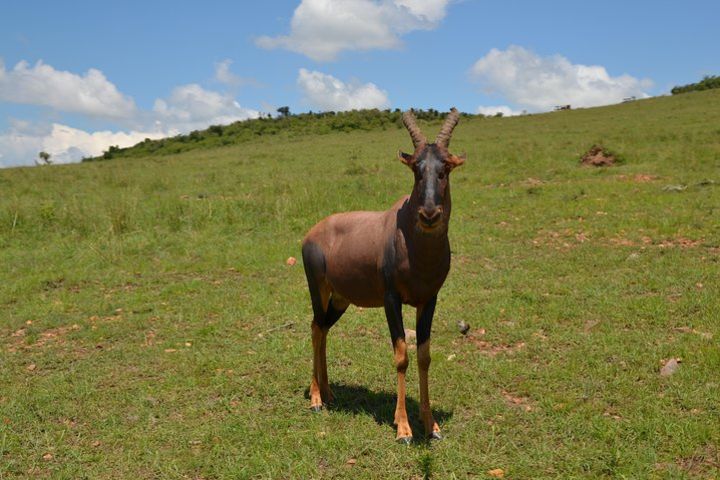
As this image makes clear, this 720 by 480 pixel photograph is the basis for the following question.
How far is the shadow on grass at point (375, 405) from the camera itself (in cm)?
553

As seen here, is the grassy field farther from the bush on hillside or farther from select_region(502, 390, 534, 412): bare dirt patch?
the bush on hillside

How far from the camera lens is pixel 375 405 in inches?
235

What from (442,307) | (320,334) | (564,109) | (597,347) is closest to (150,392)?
(320,334)

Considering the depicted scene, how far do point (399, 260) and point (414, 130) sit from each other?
1109 mm

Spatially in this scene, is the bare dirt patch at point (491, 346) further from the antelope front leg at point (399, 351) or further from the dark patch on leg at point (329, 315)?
the antelope front leg at point (399, 351)

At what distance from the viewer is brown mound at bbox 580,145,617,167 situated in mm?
19531

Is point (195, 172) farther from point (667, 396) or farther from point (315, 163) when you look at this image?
point (667, 396)

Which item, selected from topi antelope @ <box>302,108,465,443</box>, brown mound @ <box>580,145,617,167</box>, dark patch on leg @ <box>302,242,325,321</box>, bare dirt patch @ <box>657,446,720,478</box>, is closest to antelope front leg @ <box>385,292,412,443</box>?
topi antelope @ <box>302,108,465,443</box>

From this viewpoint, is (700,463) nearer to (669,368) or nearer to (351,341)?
(669,368)

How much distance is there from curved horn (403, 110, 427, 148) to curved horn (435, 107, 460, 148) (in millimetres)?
129

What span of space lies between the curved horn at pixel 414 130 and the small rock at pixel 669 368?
3448 millimetres

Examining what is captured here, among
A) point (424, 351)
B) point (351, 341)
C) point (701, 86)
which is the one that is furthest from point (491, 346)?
point (701, 86)

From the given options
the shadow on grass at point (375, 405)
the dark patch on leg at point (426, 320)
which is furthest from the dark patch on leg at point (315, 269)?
the dark patch on leg at point (426, 320)

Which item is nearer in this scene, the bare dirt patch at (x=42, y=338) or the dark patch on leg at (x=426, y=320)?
the dark patch on leg at (x=426, y=320)
